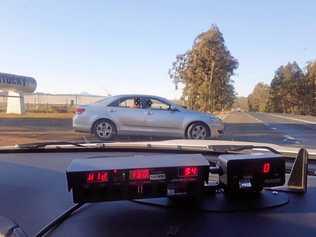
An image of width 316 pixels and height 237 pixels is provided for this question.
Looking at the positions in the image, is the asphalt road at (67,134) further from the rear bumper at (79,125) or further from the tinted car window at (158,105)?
the tinted car window at (158,105)

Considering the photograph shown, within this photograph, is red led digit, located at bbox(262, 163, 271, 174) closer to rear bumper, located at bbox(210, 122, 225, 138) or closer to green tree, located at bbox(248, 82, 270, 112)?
rear bumper, located at bbox(210, 122, 225, 138)

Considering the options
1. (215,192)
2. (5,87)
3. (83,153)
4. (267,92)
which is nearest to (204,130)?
(83,153)

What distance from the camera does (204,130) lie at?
12.5 meters

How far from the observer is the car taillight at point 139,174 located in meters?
1.79

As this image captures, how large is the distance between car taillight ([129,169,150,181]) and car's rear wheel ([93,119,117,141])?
31.6 ft

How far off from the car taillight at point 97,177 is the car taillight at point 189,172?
0.31m

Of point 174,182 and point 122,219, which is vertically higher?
point 174,182

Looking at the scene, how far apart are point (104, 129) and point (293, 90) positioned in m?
108

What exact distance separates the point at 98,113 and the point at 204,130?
294cm

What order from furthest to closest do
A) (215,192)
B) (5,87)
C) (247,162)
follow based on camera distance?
1. (5,87)
2. (215,192)
3. (247,162)

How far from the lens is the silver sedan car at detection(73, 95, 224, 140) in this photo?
11.8 metres

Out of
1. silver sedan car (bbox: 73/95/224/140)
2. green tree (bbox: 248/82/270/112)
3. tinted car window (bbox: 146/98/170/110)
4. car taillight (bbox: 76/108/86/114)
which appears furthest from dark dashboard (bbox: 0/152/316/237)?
green tree (bbox: 248/82/270/112)

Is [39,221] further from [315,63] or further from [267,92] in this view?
[267,92]

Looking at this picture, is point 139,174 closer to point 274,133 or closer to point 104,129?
point 104,129
